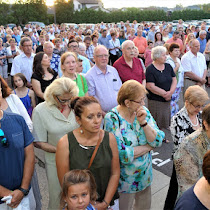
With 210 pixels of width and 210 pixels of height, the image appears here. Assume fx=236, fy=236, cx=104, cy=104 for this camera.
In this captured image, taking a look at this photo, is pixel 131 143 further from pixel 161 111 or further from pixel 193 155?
pixel 161 111

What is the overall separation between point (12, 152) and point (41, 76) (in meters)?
2.45

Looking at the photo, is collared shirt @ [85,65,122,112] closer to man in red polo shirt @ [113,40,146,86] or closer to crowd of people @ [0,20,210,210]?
man in red polo shirt @ [113,40,146,86]

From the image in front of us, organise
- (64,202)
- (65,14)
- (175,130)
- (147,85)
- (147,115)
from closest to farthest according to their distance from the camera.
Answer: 1. (64,202)
2. (147,115)
3. (175,130)
4. (147,85)
5. (65,14)

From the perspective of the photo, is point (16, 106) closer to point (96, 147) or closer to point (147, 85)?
point (96, 147)

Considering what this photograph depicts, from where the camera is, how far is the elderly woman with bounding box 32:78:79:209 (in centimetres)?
247

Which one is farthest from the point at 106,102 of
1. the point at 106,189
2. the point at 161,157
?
the point at 106,189

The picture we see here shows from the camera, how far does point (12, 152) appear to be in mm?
2008

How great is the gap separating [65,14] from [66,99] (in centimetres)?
4788

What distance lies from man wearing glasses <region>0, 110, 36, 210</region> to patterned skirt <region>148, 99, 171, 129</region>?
3.09 metres

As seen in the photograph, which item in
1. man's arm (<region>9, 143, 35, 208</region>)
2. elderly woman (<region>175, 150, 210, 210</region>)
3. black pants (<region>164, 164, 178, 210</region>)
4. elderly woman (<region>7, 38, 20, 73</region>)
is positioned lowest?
black pants (<region>164, 164, 178, 210</region>)

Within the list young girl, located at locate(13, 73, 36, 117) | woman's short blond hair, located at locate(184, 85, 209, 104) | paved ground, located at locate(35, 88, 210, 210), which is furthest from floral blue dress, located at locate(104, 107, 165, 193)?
young girl, located at locate(13, 73, 36, 117)

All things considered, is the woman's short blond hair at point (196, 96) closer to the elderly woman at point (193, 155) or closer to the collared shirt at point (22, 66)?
the elderly woman at point (193, 155)

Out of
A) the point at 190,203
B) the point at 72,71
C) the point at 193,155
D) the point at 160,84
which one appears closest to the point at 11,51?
the point at 72,71

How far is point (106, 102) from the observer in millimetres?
3777
